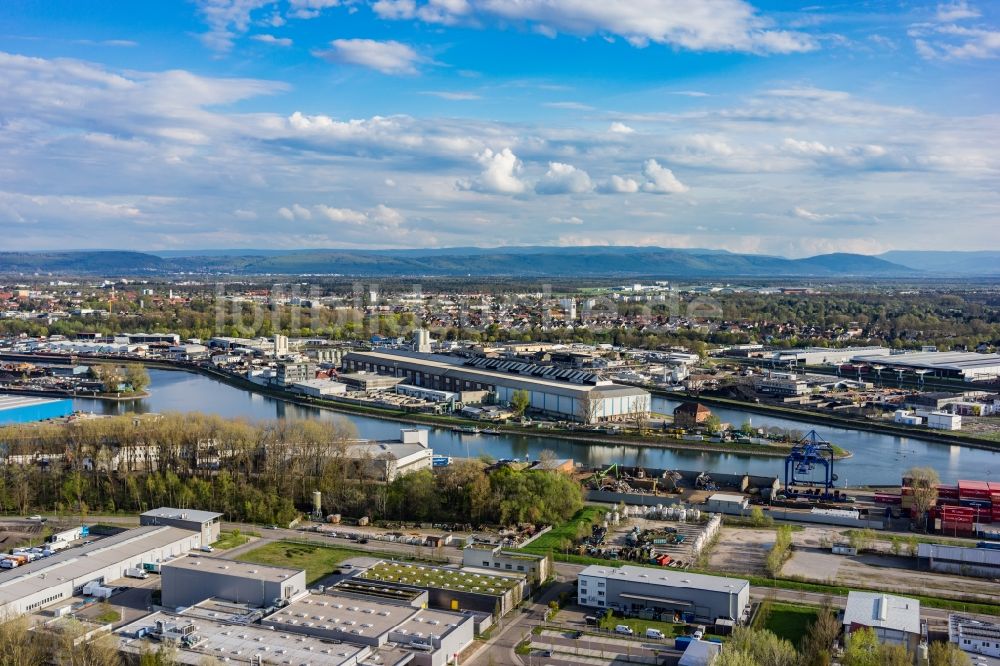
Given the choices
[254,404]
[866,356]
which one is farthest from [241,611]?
[866,356]

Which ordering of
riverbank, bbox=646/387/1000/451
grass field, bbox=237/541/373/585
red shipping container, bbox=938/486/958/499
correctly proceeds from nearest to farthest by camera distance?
1. grass field, bbox=237/541/373/585
2. red shipping container, bbox=938/486/958/499
3. riverbank, bbox=646/387/1000/451

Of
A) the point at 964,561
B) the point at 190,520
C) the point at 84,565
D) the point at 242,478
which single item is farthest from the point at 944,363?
the point at 84,565

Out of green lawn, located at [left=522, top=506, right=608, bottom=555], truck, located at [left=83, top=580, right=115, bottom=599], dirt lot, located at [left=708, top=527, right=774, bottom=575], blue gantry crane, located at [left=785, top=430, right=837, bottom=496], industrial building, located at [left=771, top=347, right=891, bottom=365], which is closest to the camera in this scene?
truck, located at [left=83, top=580, right=115, bottom=599]

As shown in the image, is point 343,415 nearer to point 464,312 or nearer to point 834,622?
point 834,622

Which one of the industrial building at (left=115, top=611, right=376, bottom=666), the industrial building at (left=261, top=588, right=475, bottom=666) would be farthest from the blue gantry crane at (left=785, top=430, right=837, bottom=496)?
the industrial building at (left=115, top=611, right=376, bottom=666)

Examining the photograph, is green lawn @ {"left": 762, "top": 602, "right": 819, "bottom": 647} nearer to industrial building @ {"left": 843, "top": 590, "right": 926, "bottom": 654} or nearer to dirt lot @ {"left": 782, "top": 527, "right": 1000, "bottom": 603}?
industrial building @ {"left": 843, "top": 590, "right": 926, "bottom": 654}

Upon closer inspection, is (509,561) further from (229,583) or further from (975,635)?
(975,635)

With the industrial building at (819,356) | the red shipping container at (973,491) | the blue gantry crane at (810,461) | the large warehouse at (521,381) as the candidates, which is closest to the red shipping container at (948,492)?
the red shipping container at (973,491)
